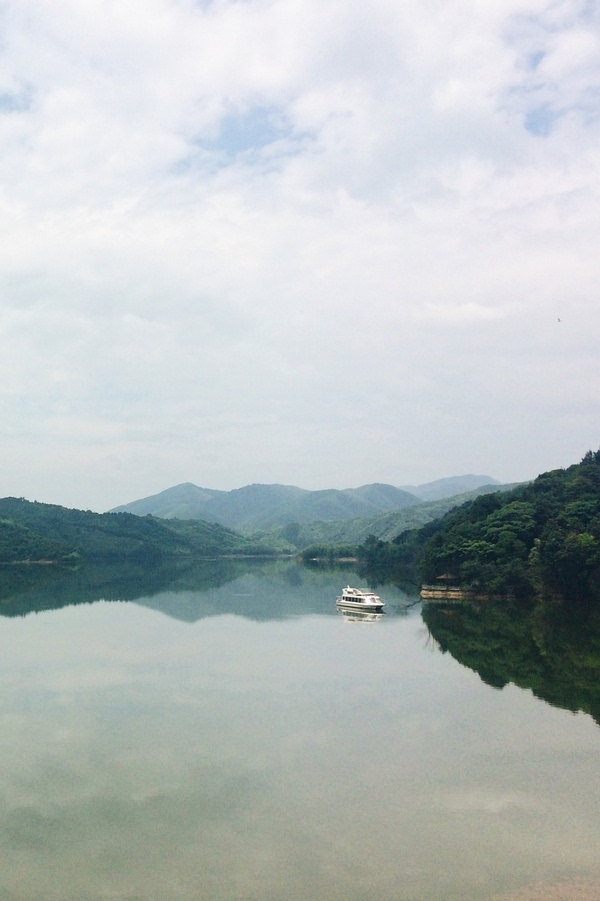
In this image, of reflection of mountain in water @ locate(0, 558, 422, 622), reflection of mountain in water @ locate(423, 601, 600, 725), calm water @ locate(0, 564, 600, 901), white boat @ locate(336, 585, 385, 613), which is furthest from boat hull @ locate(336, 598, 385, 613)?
calm water @ locate(0, 564, 600, 901)

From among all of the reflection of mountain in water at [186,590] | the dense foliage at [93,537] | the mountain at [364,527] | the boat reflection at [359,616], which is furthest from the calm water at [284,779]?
the mountain at [364,527]

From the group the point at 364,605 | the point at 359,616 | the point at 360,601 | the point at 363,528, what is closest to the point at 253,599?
the point at 360,601

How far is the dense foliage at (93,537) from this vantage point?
94.0 m

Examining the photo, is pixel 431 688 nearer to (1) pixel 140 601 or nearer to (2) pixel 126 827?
(2) pixel 126 827

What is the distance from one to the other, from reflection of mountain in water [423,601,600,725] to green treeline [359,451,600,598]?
2.33m

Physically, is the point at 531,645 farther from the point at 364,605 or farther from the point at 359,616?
the point at 364,605

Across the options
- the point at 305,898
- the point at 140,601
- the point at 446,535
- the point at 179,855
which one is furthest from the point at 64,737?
the point at 446,535

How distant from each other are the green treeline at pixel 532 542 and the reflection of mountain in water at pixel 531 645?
2.33 m

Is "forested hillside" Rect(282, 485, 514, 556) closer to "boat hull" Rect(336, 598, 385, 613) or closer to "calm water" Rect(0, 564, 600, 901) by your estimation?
"boat hull" Rect(336, 598, 385, 613)

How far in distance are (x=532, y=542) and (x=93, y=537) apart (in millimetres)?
80684

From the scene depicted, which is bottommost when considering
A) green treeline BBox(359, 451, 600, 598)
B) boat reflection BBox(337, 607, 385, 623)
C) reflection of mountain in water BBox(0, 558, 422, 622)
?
boat reflection BBox(337, 607, 385, 623)

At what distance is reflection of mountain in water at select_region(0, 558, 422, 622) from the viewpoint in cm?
4744

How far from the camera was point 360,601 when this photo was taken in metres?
45.2

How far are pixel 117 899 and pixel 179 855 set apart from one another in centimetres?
152
